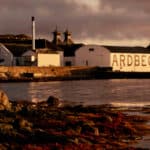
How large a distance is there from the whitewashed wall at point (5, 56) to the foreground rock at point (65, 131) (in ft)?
219

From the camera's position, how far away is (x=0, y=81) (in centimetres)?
8288

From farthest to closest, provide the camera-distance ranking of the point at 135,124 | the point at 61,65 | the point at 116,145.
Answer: the point at 61,65 < the point at 135,124 < the point at 116,145

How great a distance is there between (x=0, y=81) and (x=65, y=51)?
1922cm

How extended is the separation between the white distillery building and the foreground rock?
73.5 metres

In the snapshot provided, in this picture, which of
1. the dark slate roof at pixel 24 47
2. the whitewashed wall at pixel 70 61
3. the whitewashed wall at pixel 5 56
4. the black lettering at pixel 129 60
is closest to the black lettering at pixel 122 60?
the black lettering at pixel 129 60

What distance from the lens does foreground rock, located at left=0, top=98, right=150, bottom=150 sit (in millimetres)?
17625

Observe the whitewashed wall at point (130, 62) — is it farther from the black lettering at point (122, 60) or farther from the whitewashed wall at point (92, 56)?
the whitewashed wall at point (92, 56)

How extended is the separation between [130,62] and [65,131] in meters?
85.3

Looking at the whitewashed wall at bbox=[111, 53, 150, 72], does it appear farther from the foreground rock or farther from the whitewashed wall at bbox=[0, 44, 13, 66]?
the foreground rock

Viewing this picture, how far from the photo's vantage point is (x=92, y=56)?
327 ft

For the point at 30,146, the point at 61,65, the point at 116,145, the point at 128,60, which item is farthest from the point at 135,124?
the point at 128,60

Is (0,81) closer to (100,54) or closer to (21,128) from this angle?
(100,54)

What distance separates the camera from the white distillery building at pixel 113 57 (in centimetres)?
9869

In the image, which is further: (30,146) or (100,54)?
(100,54)
